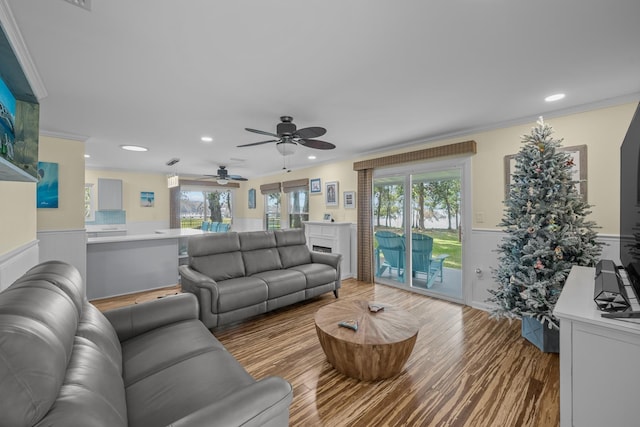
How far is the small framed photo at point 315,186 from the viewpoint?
240 inches

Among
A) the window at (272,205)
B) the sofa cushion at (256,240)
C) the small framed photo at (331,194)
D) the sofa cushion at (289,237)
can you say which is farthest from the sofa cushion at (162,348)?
the window at (272,205)

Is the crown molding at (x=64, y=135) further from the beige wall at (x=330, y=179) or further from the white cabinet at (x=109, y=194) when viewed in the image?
the beige wall at (x=330, y=179)

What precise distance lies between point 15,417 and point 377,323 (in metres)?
2.02

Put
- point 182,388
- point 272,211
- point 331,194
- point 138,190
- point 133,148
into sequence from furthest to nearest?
point 272,211, point 138,190, point 331,194, point 133,148, point 182,388

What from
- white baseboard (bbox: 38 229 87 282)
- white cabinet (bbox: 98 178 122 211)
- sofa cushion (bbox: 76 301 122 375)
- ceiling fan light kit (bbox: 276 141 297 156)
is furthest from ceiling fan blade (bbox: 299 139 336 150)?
white cabinet (bbox: 98 178 122 211)

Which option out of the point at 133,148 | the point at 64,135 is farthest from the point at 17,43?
the point at 133,148

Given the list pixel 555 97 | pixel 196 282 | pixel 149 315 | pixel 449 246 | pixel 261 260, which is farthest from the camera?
pixel 449 246

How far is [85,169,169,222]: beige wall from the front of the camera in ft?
22.3

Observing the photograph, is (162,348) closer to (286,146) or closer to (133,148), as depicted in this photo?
(286,146)

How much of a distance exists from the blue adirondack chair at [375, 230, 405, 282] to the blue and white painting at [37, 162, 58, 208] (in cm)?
502

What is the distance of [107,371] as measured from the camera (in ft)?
3.53

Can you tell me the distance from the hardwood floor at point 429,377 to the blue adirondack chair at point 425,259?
1.01 metres

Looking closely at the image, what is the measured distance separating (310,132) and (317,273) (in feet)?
6.50

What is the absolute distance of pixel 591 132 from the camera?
9.15ft
